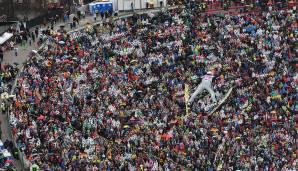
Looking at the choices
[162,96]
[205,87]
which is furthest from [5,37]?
[205,87]

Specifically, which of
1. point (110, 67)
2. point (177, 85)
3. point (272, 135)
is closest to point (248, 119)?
point (272, 135)

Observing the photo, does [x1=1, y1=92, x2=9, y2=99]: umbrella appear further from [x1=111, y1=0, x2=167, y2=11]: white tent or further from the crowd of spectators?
[x1=111, y1=0, x2=167, y2=11]: white tent

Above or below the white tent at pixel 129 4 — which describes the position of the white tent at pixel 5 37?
below

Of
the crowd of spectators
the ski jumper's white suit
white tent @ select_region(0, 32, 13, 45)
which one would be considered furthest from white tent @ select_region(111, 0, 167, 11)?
the ski jumper's white suit

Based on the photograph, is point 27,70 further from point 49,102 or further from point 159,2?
point 159,2

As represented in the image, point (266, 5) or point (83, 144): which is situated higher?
point (266, 5)

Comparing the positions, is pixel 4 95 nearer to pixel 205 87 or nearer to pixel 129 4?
pixel 205 87

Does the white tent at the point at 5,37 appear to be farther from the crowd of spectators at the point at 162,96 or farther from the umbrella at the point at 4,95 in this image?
the umbrella at the point at 4,95

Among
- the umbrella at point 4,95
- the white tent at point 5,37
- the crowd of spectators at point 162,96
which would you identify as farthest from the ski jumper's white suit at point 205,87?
the white tent at point 5,37
